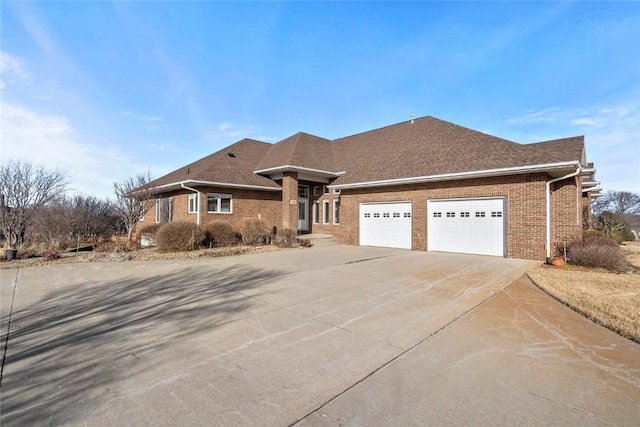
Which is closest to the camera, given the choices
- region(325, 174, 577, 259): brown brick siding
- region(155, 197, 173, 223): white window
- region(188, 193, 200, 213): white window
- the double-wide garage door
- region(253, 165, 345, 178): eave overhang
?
region(325, 174, 577, 259): brown brick siding

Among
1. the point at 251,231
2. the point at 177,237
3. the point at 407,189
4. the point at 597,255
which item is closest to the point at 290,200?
the point at 251,231

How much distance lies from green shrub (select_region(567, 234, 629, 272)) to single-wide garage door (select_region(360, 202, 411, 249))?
6.47 m

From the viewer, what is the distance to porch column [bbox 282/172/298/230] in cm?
1906

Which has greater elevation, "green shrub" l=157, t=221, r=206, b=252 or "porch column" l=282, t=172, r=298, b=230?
"porch column" l=282, t=172, r=298, b=230

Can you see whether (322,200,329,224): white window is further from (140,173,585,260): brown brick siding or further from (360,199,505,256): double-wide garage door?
(360,199,505,256): double-wide garage door

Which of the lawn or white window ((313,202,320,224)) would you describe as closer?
the lawn

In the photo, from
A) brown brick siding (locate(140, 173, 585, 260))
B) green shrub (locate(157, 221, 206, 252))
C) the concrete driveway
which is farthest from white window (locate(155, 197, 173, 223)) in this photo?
the concrete driveway

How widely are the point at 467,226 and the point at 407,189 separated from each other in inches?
133

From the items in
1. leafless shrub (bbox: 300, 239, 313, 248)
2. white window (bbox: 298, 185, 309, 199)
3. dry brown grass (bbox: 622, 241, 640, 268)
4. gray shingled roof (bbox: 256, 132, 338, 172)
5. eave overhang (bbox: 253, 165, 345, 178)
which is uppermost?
gray shingled roof (bbox: 256, 132, 338, 172)

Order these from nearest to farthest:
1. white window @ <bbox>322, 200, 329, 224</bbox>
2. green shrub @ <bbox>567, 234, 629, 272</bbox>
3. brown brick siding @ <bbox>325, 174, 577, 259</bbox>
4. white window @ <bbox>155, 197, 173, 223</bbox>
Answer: green shrub @ <bbox>567, 234, 629, 272</bbox>, brown brick siding @ <bbox>325, 174, 577, 259</bbox>, white window @ <bbox>155, 197, 173, 223</bbox>, white window @ <bbox>322, 200, 329, 224</bbox>

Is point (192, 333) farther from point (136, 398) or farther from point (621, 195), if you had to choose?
point (621, 195)

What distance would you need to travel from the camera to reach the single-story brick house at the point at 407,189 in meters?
12.0

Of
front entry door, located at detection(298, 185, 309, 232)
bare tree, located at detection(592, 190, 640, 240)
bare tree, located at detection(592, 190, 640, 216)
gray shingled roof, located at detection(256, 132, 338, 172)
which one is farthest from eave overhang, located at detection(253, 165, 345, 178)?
bare tree, located at detection(592, 190, 640, 216)

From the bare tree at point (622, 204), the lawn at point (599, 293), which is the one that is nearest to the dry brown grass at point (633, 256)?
the lawn at point (599, 293)
